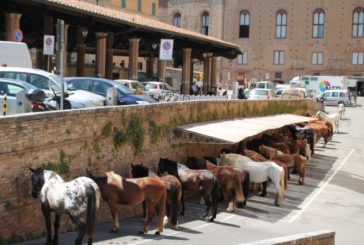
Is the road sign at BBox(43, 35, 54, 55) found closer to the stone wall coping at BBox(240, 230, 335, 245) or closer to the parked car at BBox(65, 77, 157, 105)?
the parked car at BBox(65, 77, 157, 105)

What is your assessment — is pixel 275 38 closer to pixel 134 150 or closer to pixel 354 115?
pixel 354 115

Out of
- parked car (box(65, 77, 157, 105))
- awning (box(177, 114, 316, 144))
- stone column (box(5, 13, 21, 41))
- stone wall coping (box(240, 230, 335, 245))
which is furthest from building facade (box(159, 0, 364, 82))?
stone wall coping (box(240, 230, 335, 245))

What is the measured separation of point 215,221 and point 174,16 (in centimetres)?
8732

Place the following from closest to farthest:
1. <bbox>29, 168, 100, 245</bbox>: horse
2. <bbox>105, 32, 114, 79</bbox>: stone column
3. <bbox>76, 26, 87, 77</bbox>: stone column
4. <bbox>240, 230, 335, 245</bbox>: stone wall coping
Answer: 1. <bbox>240, 230, 335, 245</bbox>: stone wall coping
2. <bbox>29, 168, 100, 245</bbox>: horse
3. <bbox>76, 26, 87, 77</bbox>: stone column
4. <bbox>105, 32, 114, 79</bbox>: stone column

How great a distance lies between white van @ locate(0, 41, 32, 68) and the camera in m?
22.8

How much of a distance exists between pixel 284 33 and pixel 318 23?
5095 mm

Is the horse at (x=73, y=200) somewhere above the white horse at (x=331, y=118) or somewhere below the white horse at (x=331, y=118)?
above

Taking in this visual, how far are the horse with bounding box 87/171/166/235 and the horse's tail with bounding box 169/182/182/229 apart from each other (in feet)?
1.36

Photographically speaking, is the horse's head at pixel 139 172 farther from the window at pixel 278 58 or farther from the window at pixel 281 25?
the window at pixel 281 25

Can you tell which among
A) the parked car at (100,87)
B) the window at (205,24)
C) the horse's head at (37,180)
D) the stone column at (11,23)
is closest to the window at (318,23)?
the window at (205,24)

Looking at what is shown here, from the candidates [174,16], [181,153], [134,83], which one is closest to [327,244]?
[181,153]

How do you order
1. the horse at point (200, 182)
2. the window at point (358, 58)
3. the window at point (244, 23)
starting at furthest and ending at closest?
the window at point (244, 23) → the window at point (358, 58) → the horse at point (200, 182)

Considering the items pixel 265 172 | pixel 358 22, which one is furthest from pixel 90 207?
pixel 358 22

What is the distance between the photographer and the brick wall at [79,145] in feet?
39.4
